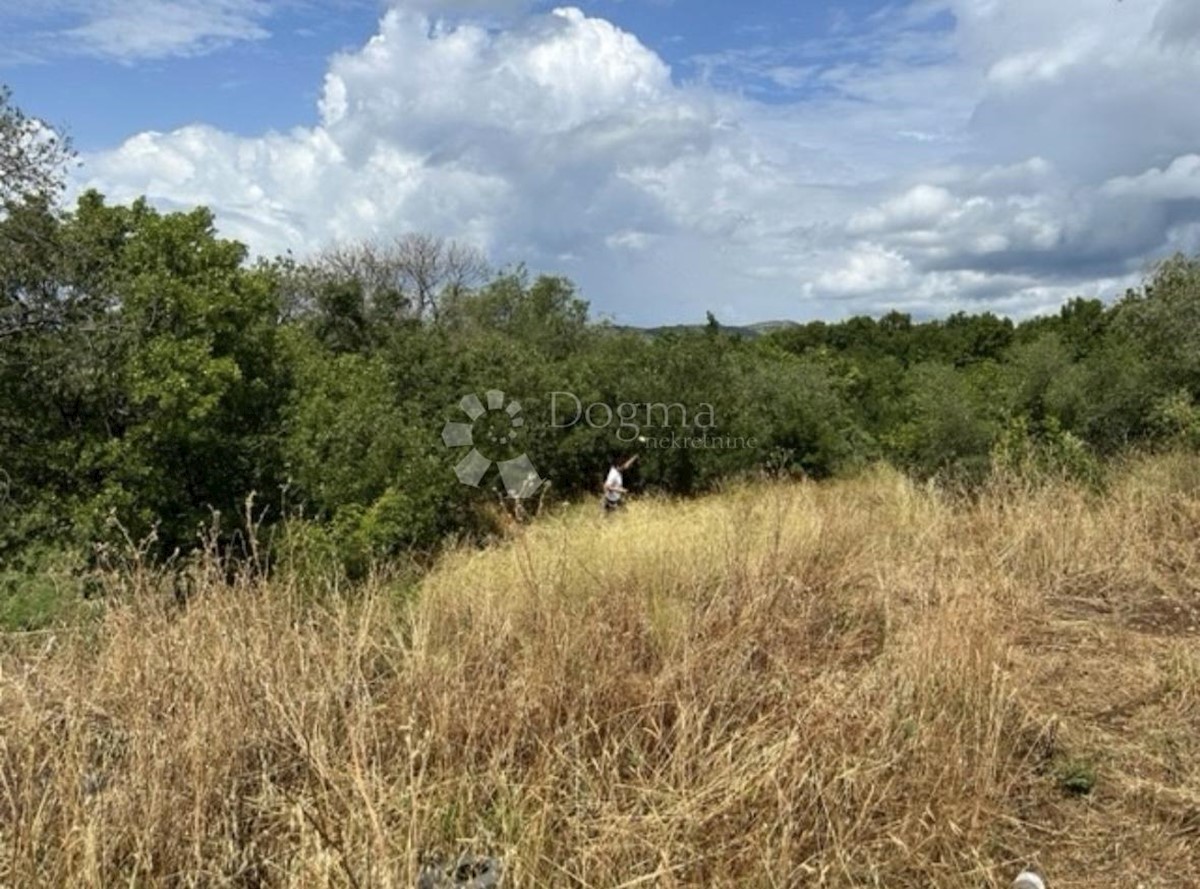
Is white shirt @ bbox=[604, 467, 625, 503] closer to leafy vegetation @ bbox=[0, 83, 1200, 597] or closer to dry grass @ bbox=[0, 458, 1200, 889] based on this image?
leafy vegetation @ bbox=[0, 83, 1200, 597]

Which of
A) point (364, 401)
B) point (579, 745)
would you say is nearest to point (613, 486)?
point (364, 401)

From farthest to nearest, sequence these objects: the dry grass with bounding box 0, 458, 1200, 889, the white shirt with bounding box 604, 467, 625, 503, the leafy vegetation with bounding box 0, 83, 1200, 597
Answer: the white shirt with bounding box 604, 467, 625, 503 → the leafy vegetation with bounding box 0, 83, 1200, 597 → the dry grass with bounding box 0, 458, 1200, 889

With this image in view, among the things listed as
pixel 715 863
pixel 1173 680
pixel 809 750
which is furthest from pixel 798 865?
pixel 1173 680

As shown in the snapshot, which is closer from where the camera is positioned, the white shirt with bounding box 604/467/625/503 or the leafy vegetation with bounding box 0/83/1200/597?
the leafy vegetation with bounding box 0/83/1200/597

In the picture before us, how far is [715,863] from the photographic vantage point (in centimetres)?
224

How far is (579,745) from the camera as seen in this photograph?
104 inches

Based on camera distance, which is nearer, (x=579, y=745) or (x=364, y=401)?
(x=579, y=745)

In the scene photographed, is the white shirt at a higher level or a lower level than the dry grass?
lower

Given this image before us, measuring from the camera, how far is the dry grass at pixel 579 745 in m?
2.07

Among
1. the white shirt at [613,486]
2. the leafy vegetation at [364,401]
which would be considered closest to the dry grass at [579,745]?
the leafy vegetation at [364,401]

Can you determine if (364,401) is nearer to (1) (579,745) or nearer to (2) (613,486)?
(2) (613,486)

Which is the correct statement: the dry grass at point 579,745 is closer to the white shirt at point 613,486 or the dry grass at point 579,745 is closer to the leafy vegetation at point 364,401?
the leafy vegetation at point 364,401

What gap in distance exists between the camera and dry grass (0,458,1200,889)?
2.07 m

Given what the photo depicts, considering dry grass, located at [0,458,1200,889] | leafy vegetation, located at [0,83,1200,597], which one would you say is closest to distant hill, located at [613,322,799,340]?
leafy vegetation, located at [0,83,1200,597]
